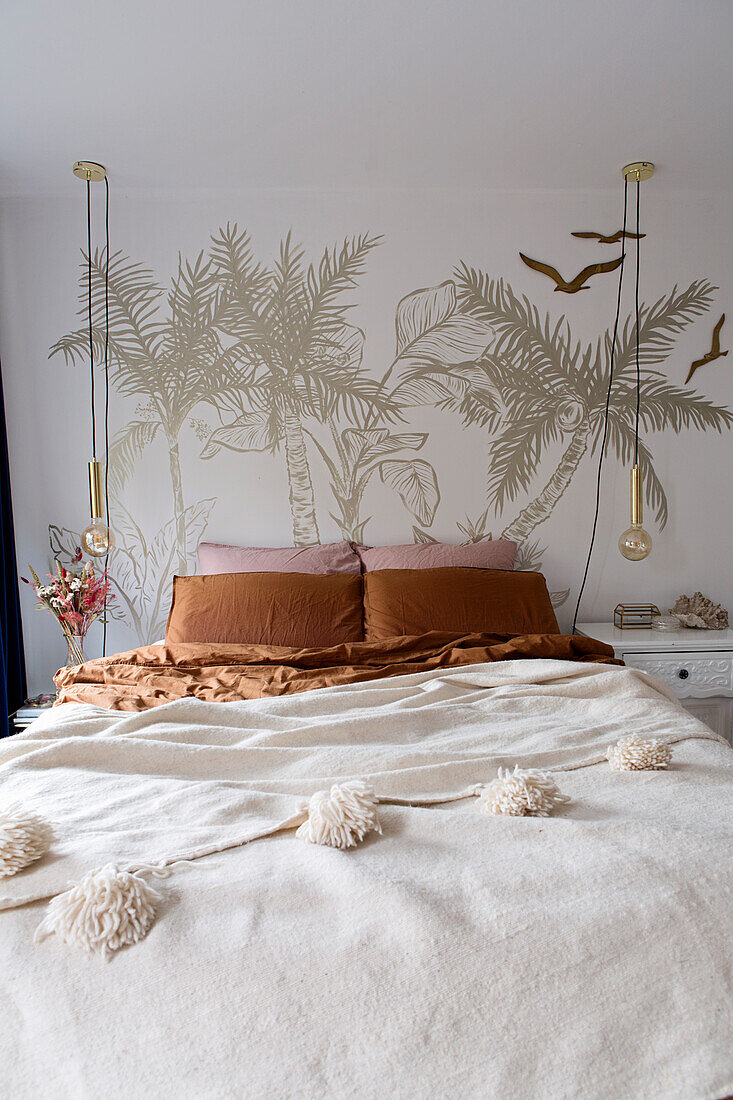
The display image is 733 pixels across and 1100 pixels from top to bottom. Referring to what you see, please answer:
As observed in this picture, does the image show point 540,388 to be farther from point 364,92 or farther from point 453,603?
point 364,92

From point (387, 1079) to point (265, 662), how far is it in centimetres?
162

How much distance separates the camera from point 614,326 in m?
Result: 3.32

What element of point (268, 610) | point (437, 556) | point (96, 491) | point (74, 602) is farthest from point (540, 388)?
point (74, 602)

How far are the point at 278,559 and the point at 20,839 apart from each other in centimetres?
202

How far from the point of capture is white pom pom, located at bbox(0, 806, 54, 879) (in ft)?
3.50

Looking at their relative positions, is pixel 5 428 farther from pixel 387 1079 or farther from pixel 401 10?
pixel 387 1079

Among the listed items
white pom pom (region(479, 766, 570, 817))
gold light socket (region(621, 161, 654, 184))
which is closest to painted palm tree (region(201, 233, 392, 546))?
gold light socket (region(621, 161, 654, 184))

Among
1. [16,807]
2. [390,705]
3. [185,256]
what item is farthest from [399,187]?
[16,807]

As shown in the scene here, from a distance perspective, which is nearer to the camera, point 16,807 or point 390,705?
point 16,807

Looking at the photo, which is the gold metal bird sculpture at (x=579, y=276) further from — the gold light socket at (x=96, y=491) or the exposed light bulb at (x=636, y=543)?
the gold light socket at (x=96, y=491)

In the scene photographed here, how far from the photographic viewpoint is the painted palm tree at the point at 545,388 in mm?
3305

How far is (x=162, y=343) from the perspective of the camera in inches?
127

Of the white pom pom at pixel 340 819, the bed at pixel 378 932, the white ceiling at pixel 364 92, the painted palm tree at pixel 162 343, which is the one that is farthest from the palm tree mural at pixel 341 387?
the white pom pom at pixel 340 819

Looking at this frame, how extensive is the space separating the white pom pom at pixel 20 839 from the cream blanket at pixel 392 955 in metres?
0.02
